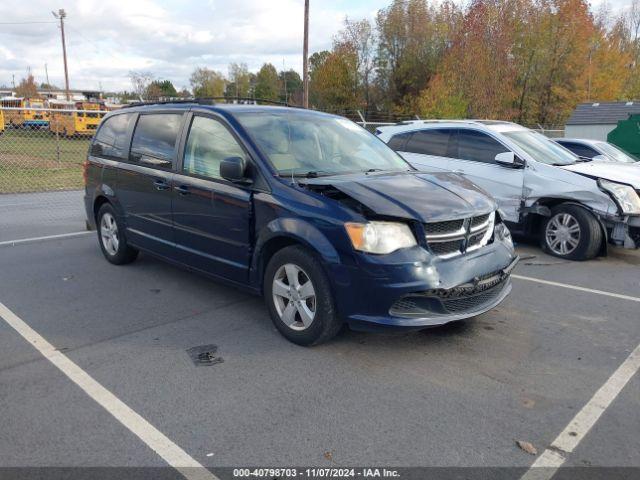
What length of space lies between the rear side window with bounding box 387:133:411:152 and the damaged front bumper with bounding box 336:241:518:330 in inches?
198

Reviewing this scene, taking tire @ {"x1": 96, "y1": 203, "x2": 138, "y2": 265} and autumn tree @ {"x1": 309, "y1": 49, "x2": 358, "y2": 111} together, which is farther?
autumn tree @ {"x1": 309, "y1": 49, "x2": 358, "y2": 111}

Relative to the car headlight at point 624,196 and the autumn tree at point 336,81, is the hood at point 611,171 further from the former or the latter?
the autumn tree at point 336,81

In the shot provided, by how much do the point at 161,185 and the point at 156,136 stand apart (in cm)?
58

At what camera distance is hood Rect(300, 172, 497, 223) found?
12.6 feet

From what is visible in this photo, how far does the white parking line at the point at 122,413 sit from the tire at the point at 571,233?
5.68 m

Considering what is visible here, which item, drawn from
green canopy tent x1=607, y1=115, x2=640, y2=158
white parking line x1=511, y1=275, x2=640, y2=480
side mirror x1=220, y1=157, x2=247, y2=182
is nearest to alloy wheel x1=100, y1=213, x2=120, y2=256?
side mirror x1=220, y1=157, x2=247, y2=182

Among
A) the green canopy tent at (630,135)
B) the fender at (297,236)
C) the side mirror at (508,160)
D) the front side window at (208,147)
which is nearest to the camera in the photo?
the fender at (297,236)

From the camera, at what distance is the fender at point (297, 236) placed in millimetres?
3816

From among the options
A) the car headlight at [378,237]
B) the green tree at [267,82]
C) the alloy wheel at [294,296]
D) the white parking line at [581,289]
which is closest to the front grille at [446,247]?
the car headlight at [378,237]

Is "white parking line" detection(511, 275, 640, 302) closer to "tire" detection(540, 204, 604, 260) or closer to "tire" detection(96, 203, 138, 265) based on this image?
"tire" detection(540, 204, 604, 260)

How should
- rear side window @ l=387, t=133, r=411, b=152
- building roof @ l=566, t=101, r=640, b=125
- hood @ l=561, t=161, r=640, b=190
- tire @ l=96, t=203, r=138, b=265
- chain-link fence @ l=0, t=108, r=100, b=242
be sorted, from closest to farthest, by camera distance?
1. tire @ l=96, t=203, r=138, b=265
2. hood @ l=561, t=161, r=640, b=190
3. rear side window @ l=387, t=133, r=411, b=152
4. chain-link fence @ l=0, t=108, r=100, b=242
5. building roof @ l=566, t=101, r=640, b=125

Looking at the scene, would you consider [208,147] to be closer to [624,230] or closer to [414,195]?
[414,195]

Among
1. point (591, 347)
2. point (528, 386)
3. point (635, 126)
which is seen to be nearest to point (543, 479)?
point (528, 386)

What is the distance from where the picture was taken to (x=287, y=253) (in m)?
4.09
